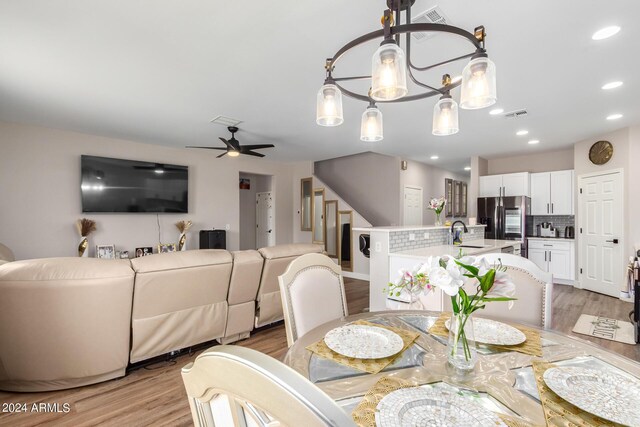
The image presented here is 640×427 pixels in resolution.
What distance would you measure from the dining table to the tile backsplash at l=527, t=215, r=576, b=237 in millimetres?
5927

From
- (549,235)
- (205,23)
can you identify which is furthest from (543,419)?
(549,235)

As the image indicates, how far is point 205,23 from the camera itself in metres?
2.02

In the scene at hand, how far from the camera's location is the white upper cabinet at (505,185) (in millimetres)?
6047

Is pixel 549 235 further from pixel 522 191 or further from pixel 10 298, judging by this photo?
pixel 10 298

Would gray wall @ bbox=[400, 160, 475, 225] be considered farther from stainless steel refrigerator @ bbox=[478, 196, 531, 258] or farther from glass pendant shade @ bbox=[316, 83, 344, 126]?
glass pendant shade @ bbox=[316, 83, 344, 126]

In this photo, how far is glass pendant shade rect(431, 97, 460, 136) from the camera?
64.0 inches

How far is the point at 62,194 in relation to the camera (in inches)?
180

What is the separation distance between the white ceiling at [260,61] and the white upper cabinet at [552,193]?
133cm

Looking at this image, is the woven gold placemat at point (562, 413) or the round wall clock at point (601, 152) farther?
the round wall clock at point (601, 152)

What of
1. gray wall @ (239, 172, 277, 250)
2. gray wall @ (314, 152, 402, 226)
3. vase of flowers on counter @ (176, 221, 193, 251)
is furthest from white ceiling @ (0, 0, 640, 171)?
gray wall @ (239, 172, 277, 250)

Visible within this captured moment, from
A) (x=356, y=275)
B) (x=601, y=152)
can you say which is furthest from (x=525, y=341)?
(x=601, y=152)

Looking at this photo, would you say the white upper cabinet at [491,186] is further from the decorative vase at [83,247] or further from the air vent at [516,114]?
the decorative vase at [83,247]

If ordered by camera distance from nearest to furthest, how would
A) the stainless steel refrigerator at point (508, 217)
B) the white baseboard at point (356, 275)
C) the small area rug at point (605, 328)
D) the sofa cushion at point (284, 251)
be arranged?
the sofa cushion at point (284, 251), the small area rug at point (605, 328), the stainless steel refrigerator at point (508, 217), the white baseboard at point (356, 275)

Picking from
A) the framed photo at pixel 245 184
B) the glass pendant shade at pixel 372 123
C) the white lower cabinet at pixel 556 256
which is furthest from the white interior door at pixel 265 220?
the glass pendant shade at pixel 372 123
